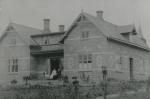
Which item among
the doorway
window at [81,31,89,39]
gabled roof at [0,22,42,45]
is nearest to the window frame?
gabled roof at [0,22,42,45]

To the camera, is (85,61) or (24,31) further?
(24,31)

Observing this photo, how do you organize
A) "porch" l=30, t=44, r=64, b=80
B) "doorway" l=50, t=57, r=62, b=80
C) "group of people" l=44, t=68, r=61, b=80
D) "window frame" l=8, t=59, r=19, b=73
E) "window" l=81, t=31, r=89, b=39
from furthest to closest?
"window frame" l=8, t=59, r=19, b=73 → "doorway" l=50, t=57, r=62, b=80 → "porch" l=30, t=44, r=64, b=80 → "group of people" l=44, t=68, r=61, b=80 → "window" l=81, t=31, r=89, b=39

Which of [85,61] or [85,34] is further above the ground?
[85,34]

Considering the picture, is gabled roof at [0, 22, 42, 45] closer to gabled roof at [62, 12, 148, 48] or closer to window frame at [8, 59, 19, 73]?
window frame at [8, 59, 19, 73]

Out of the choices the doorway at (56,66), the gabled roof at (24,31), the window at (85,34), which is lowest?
the doorway at (56,66)

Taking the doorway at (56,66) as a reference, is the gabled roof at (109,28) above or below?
above

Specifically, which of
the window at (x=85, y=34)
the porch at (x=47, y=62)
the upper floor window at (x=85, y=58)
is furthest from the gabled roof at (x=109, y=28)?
the upper floor window at (x=85, y=58)

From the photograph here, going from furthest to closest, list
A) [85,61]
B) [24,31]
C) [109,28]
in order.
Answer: [24,31], [109,28], [85,61]

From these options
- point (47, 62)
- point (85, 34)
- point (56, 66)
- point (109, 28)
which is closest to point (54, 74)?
point (56, 66)

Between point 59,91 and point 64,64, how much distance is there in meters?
13.7

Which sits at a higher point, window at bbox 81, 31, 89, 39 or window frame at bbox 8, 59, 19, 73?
window at bbox 81, 31, 89, 39

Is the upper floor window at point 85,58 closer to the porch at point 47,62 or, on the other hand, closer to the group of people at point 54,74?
the porch at point 47,62

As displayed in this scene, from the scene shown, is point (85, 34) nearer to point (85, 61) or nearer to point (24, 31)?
point (85, 61)

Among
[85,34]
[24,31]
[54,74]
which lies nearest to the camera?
[85,34]
